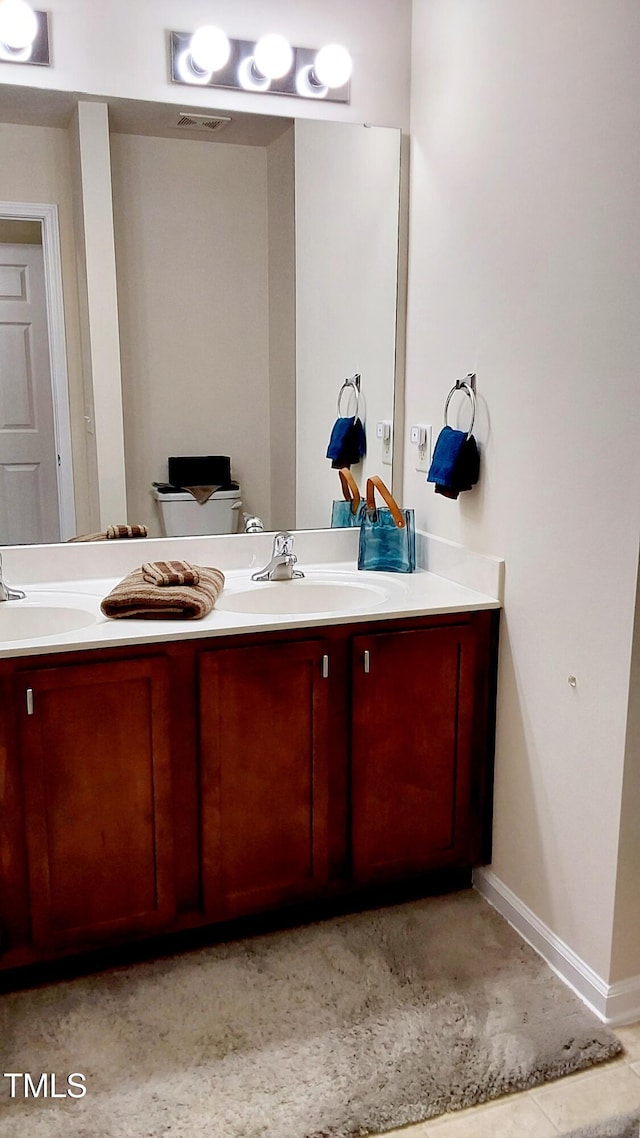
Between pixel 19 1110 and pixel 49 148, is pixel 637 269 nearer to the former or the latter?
pixel 49 148

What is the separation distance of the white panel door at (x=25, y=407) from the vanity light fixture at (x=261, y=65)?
621mm

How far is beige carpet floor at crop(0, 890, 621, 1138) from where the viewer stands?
1665 millimetres

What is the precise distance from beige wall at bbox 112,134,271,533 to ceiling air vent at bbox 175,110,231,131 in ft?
0.14

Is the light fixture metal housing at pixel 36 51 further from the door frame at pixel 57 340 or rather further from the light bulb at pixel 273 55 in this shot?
the light bulb at pixel 273 55

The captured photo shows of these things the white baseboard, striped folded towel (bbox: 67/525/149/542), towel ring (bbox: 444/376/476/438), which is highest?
towel ring (bbox: 444/376/476/438)

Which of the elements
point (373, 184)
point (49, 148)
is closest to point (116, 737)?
point (49, 148)

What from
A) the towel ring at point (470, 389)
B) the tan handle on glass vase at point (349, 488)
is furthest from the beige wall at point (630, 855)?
the tan handle on glass vase at point (349, 488)

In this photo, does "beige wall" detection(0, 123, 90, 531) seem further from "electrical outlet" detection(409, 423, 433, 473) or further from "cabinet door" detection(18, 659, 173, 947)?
"electrical outlet" detection(409, 423, 433, 473)

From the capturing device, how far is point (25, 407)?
2.30 m

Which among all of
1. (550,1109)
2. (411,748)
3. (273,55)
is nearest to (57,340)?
(273,55)

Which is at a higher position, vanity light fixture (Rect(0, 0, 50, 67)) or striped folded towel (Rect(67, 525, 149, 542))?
vanity light fixture (Rect(0, 0, 50, 67))

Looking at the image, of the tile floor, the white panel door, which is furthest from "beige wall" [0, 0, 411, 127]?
the tile floor

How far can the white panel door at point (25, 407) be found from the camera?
2.26 meters

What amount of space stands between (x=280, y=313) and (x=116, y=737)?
1.26m
